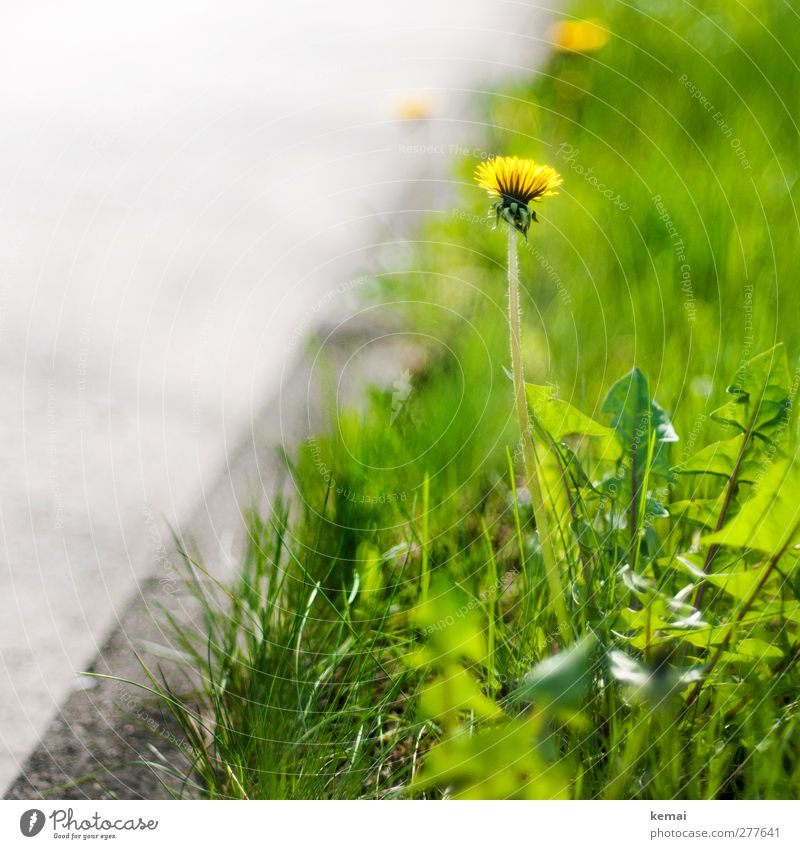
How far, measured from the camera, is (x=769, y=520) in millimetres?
525

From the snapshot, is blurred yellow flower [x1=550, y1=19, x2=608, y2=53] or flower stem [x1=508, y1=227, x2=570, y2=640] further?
blurred yellow flower [x1=550, y1=19, x2=608, y2=53]

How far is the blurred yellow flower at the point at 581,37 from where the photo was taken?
1.04 m

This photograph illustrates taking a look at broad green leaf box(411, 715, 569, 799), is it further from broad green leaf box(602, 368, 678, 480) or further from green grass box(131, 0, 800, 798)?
broad green leaf box(602, 368, 678, 480)

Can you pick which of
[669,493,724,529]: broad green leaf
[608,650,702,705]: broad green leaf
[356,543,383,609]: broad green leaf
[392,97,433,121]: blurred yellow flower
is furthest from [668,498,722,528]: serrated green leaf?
[392,97,433,121]: blurred yellow flower

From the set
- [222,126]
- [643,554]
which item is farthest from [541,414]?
[222,126]

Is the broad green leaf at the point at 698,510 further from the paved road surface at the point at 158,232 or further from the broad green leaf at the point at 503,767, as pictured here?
the paved road surface at the point at 158,232

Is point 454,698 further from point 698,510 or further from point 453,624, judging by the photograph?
point 698,510

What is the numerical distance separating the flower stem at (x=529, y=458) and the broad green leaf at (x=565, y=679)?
2 cm

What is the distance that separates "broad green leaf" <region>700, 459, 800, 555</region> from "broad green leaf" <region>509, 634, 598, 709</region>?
102 millimetres

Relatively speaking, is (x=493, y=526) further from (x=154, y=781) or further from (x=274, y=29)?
(x=274, y=29)
